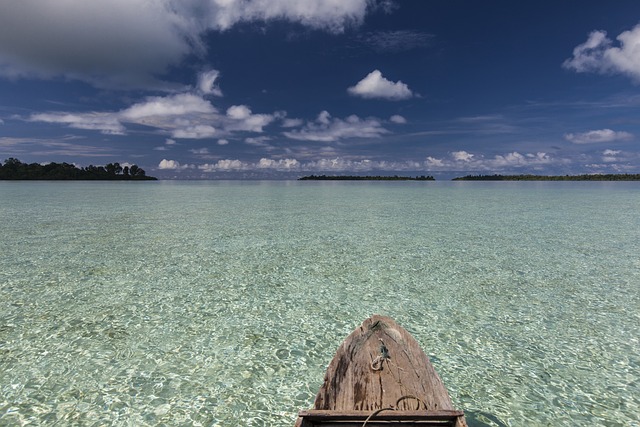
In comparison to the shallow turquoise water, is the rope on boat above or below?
above

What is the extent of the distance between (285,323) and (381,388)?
3.33 meters

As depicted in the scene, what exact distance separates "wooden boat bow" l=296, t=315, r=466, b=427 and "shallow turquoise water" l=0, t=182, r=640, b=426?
0.90 meters

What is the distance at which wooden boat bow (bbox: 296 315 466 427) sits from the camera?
10.1 feet

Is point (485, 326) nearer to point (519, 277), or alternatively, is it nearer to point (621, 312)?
point (621, 312)

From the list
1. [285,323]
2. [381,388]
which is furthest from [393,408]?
[285,323]

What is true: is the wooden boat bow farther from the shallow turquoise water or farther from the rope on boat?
the shallow turquoise water

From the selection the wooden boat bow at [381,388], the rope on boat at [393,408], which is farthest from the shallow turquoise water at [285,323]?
the rope on boat at [393,408]

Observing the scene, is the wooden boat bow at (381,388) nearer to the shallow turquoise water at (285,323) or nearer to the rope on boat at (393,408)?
the rope on boat at (393,408)

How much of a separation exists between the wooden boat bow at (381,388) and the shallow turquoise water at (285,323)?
2.94 feet

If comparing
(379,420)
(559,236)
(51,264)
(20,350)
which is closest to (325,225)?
(559,236)

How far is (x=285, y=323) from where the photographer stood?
6551 mm

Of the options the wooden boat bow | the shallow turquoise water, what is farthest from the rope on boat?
the shallow turquoise water

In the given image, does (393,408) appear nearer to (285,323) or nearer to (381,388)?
(381,388)

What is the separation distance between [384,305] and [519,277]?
420 cm
